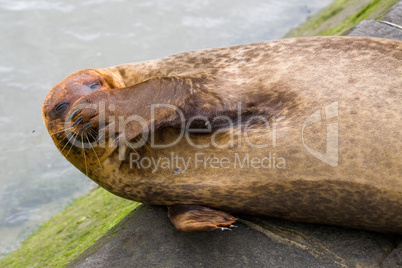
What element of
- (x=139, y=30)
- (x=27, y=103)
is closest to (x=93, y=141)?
(x=27, y=103)

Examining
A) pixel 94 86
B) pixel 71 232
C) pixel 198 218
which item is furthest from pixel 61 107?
pixel 71 232

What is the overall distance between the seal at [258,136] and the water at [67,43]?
4.15 metres

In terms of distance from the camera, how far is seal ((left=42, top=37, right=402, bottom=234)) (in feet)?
13.4

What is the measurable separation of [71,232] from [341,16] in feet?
20.4

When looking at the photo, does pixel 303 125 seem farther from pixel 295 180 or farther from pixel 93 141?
pixel 93 141

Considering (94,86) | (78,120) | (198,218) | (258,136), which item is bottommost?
(198,218)

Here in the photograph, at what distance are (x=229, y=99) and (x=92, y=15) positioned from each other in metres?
9.52

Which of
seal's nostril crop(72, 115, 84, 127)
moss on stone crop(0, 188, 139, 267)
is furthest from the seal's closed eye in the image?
moss on stone crop(0, 188, 139, 267)

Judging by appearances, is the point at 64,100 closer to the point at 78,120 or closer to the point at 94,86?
the point at 94,86

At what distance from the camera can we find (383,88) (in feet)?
13.9

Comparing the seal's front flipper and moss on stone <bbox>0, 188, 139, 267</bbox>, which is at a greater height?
the seal's front flipper

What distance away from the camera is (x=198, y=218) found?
4223 mm

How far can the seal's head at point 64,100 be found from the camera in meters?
4.64

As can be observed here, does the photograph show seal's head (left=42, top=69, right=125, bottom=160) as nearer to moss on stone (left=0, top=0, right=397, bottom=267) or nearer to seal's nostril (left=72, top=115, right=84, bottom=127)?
seal's nostril (left=72, top=115, right=84, bottom=127)
